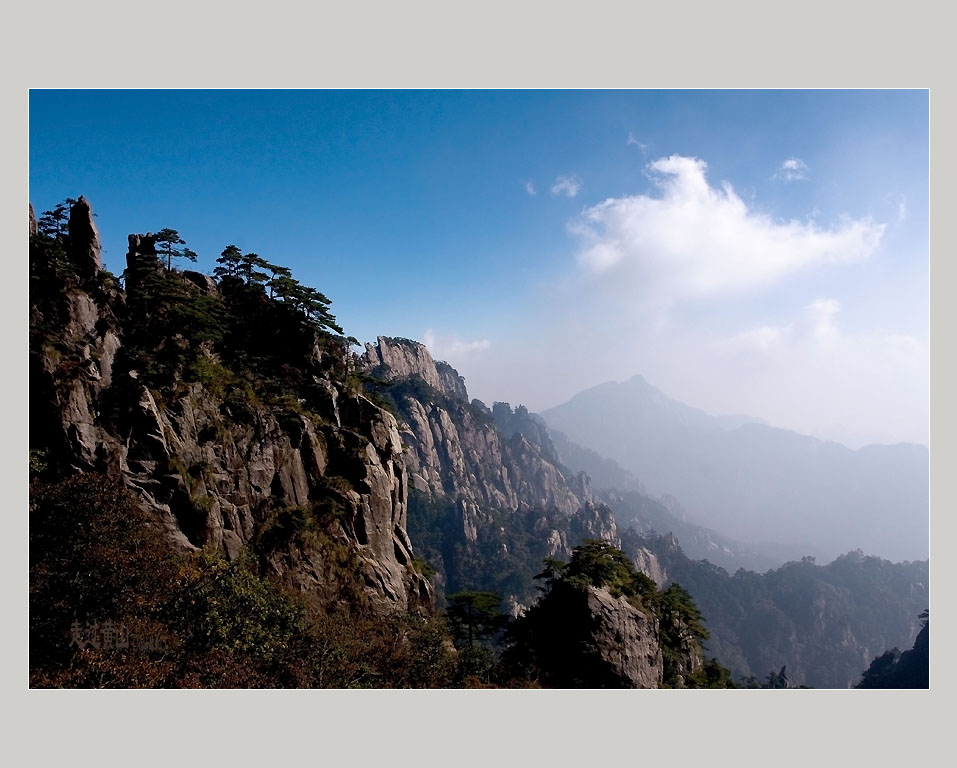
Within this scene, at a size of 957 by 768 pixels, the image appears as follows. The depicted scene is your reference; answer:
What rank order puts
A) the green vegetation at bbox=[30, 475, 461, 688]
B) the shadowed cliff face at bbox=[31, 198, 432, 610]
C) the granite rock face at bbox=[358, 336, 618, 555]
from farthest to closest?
1. the granite rock face at bbox=[358, 336, 618, 555]
2. the shadowed cliff face at bbox=[31, 198, 432, 610]
3. the green vegetation at bbox=[30, 475, 461, 688]

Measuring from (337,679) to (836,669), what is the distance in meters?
159

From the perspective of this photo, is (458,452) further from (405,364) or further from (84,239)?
(84,239)

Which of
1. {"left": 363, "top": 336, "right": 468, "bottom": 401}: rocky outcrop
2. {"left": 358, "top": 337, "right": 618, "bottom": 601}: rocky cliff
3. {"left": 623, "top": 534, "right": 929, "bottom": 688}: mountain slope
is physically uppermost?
{"left": 363, "top": 336, "right": 468, "bottom": 401}: rocky outcrop

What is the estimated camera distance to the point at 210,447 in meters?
20.3

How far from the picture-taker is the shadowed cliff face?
55.6ft

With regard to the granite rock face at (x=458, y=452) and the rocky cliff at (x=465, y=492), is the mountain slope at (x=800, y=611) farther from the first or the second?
the granite rock face at (x=458, y=452)

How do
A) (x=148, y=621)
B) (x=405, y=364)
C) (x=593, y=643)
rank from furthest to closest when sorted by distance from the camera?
(x=405, y=364)
(x=593, y=643)
(x=148, y=621)

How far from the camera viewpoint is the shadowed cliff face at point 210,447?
55.6ft

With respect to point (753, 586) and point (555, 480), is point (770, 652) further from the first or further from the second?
point (555, 480)

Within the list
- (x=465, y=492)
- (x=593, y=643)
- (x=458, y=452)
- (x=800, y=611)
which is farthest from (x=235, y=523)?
(x=800, y=611)

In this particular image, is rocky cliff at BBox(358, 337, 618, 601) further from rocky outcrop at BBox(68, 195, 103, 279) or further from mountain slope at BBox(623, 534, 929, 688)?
rocky outcrop at BBox(68, 195, 103, 279)

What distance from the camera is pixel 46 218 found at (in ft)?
78.5

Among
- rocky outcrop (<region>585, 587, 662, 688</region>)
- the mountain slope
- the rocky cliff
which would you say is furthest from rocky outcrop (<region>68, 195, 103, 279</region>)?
the mountain slope

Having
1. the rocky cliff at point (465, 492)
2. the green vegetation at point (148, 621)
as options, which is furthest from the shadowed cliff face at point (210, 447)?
the rocky cliff at point (465, 492)
